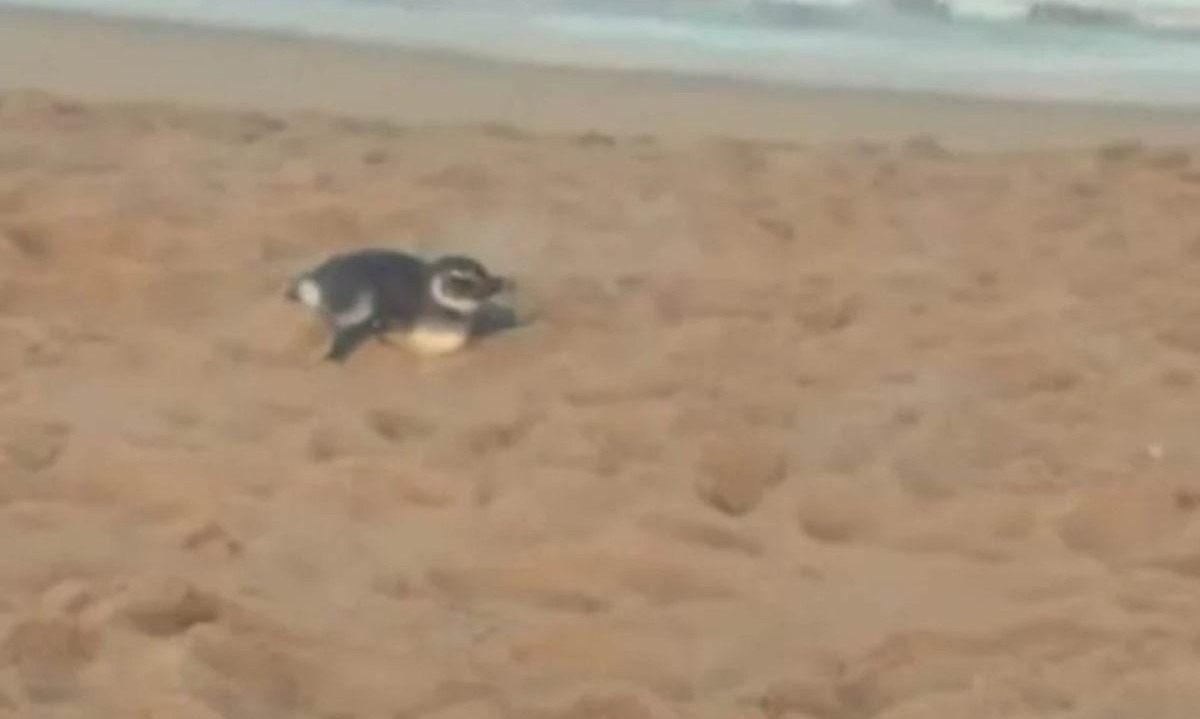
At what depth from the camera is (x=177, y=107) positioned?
399 cm

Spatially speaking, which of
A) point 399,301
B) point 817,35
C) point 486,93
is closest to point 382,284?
point 399,301

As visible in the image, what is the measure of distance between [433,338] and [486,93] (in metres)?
1.44

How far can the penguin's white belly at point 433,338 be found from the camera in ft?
9.23

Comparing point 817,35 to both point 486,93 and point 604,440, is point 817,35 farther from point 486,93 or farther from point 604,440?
point 604,440

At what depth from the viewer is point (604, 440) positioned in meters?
2.53

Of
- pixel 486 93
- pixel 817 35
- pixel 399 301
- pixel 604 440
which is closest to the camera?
pixel 604 440

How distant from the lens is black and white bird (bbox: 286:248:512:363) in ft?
9.18

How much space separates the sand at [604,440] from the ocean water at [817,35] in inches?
22.4

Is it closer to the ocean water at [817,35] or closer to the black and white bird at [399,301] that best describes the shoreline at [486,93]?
the ocean water at [817,35]

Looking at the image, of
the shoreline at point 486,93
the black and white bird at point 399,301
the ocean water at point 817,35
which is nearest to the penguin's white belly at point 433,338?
the black and white bird at point 399,301

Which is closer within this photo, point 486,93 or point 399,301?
point 399,301

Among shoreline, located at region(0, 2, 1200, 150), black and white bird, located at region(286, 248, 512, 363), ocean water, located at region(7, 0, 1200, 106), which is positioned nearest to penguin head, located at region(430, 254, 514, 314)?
black and white bird, located at region(286, 248, 512, 363)

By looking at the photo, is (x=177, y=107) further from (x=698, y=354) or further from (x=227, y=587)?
(x=227, y=587)

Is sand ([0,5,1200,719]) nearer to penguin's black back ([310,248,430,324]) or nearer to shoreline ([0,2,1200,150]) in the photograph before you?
penguin's black back ([310,248,430,324])
